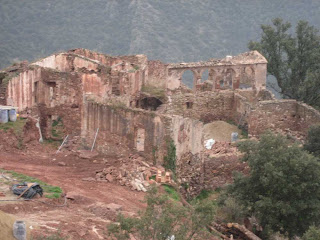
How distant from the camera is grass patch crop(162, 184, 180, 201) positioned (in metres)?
21.1

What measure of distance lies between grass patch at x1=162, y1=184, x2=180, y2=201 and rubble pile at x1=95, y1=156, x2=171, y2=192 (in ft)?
0.83

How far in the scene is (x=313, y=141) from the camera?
27250 millimetres

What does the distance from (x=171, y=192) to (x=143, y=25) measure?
39.0 meters

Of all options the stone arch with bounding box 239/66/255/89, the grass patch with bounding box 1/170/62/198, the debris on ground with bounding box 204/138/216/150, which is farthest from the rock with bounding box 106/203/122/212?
the stone arch with bounding box 239/66/255/89

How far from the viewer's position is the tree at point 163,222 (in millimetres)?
14523

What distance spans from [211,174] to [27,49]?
1157 inches

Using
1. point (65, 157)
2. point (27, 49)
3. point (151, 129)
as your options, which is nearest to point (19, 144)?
point (65, 157)

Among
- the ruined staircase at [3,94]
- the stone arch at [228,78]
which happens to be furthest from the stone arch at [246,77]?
the ruined staircase at [3,94]

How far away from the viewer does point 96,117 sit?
24.2 metres

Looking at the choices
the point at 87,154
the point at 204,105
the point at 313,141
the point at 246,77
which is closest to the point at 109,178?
the point at 87,154

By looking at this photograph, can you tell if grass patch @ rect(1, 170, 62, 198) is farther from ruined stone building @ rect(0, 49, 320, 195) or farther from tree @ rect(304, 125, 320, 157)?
tree @ rect(304, 125, 320, 157)

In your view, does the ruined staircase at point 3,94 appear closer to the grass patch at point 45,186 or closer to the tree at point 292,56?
the grass patch at point 45,186

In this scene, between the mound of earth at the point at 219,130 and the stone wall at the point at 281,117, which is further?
the stone wall at the point at 281,117

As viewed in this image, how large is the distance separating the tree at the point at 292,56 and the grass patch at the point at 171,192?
2005 cm
